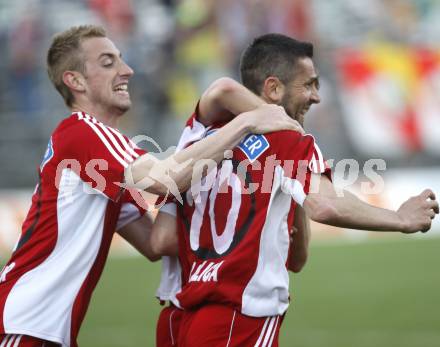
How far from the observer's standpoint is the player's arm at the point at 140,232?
506 centimetres

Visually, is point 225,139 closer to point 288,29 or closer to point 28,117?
point 28,117

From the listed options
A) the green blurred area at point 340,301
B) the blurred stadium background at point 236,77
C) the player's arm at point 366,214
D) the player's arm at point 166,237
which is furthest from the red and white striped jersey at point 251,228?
the blurred stadium background at point 236,77

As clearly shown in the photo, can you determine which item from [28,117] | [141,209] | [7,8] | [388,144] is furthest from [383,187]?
[141,209]

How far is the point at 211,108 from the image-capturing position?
451 cm

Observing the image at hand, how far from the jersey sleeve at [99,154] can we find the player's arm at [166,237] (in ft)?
0.87

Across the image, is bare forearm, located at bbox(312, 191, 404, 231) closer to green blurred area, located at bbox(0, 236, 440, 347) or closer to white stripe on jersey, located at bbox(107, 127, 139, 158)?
white stripe on jersey, located at bbox(107, 127, 139, 158)

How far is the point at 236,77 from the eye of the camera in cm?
1766

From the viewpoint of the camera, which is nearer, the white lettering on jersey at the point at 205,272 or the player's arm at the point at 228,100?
the white lettering on jersey at the point at 205,272

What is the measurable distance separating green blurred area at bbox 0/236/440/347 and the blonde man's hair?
4.55 metres

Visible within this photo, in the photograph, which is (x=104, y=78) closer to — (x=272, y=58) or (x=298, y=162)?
(x=272, y=58)

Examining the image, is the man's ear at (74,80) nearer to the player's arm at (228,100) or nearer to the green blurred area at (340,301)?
the player's arm at (228,100)

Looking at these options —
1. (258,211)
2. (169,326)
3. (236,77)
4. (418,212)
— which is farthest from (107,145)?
(236,77)

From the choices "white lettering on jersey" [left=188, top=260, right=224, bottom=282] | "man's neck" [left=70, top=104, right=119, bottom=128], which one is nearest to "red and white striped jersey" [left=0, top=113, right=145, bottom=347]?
"man's neck" [left=70, top=104, right=119, bottom=128]

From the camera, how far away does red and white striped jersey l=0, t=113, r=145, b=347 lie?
4531 millimetres
